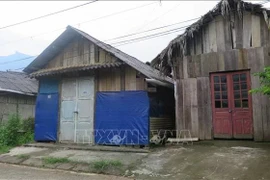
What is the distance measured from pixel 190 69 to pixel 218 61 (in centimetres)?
106

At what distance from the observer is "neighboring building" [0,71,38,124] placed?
1555 cm

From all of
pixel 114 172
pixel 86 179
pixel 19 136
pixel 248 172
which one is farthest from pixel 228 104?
pixel 19 136

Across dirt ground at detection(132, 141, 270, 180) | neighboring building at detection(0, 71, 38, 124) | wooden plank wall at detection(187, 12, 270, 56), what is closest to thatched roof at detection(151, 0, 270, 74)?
wooden plank wall at detection(187, 12, 270, 56)

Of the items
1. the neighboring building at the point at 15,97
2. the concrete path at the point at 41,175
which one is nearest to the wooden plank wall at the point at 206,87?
the concrete path at the point at 41,175

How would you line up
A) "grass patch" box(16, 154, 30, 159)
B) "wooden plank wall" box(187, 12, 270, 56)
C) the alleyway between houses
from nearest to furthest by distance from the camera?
the alleyway between houses
"wooden plank wall" box(187, 12, 270, 56)
"grass patch" box(16, 154, 30, 159)

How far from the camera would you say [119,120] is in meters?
10.4

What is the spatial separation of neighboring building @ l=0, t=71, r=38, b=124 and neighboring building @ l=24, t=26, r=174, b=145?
3.74 meters

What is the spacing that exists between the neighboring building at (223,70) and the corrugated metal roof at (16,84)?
31.1 feet

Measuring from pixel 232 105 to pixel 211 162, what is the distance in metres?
3.04

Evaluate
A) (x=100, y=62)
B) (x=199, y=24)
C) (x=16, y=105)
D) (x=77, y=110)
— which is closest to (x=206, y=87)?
A: (x=199, y=24)

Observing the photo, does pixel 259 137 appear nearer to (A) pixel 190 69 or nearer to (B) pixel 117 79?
(A) pixel 190 69

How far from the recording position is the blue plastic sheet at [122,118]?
9.89 metres

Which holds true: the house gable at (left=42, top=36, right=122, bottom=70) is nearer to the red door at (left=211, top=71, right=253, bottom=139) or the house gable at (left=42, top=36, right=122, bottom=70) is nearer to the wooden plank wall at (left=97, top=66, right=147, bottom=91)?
the wooden plank wall at (left=97, top=66, right=147, bottom=91)

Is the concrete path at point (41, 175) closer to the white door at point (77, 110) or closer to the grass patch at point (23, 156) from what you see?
the grass patch at point (23, 156)
